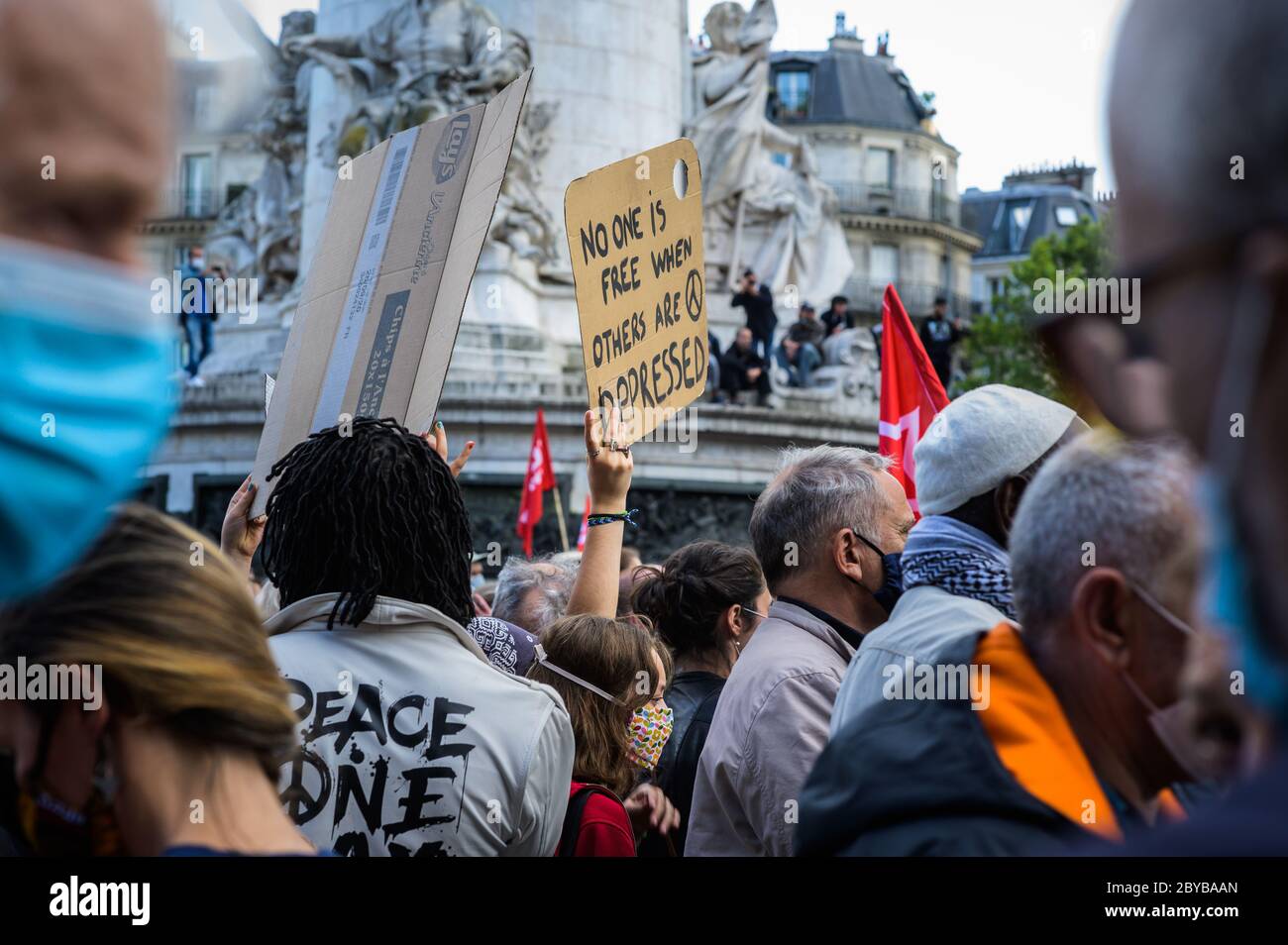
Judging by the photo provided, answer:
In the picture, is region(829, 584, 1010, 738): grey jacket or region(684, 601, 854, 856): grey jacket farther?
region(684, 601, 854, 856): grey jacket

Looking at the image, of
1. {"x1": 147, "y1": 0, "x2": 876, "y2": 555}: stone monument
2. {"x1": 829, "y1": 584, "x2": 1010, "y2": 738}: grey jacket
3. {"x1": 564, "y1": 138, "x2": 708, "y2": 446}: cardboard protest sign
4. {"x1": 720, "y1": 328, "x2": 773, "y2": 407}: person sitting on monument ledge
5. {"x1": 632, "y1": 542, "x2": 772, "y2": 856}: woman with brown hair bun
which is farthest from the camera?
{"x1": 720, "y1": 328, "x2": 773, "y2": 407}: person sitting on monument ledge

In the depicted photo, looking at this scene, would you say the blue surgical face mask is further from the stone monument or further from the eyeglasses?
the stone monument

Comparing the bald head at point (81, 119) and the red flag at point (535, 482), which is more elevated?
the bald head at point (81, 119)

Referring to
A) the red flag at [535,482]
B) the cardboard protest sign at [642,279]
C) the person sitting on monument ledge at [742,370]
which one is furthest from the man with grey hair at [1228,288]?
the person sitting on monument ledge at [742,370]

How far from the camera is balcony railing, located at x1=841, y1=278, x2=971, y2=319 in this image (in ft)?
189

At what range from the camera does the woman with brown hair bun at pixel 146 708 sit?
2309mm

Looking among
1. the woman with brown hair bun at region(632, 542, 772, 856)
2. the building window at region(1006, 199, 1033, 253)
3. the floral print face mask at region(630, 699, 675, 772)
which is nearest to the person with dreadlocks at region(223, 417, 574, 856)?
the floral print face mask at region(630, 699, 675, 772)

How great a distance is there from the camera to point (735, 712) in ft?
14.7

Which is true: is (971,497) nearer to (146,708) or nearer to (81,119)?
(146,708)

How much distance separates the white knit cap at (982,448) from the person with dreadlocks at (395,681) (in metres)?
0.95

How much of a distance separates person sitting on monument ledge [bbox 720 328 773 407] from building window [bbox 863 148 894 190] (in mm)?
45822

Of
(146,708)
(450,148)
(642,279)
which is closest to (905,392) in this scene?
(642,279)

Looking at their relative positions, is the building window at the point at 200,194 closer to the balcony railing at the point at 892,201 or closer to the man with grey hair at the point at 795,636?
the balcony railing at the point at 892,201
